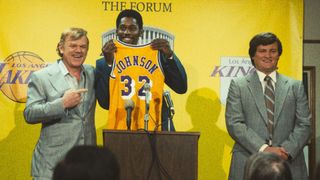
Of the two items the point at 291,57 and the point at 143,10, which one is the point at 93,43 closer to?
the point at 143,10

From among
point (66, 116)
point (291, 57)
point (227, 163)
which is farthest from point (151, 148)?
point (291, 57)

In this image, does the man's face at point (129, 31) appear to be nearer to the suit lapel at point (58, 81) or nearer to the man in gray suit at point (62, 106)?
the man in gray suit at point (62, 106)

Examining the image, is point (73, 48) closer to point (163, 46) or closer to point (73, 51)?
point (73, 51)

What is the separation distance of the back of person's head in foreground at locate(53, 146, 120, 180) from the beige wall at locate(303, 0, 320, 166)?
5038 mm

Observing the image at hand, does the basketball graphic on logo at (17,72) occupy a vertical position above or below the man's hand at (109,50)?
below

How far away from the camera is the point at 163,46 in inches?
237

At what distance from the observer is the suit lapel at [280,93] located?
4773 millimetres

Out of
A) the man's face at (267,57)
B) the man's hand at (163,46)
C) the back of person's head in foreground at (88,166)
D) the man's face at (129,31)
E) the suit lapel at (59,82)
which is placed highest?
the man's face at (129,31)

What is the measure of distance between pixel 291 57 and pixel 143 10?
154 cm

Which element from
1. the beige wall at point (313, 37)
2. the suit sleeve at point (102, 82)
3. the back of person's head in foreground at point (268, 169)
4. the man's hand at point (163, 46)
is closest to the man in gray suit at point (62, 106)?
the suit sleeve at point (102, 82)

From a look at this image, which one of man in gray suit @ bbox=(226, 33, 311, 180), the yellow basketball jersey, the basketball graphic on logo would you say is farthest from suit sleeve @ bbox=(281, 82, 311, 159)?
the basketball graphic on logo

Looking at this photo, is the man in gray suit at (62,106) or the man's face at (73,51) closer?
the man in gray suit at (62,106)

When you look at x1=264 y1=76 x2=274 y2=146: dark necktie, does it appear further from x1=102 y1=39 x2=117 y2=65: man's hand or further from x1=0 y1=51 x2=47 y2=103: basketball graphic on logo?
A: x1=0 y1=51 x2=47 y2=103: basketball graphic on logo

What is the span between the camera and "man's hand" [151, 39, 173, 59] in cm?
600
